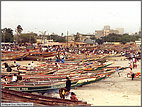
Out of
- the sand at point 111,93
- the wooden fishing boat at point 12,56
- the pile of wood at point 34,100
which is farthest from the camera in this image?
the wooden fishing boat at point 12,56

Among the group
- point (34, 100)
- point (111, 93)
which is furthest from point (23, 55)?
point (34, 100)

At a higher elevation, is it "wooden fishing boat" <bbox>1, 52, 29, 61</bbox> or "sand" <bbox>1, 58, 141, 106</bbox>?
"wooden fishing boat" <bbox>1, 52, 29, 61</bbox>

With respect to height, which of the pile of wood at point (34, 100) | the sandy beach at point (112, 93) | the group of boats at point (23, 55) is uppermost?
the group of boats at point (23, 55)

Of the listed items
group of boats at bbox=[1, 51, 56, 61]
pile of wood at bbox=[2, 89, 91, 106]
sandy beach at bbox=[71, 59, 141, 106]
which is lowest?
sandy beach at bbox=[71, 59, 141, 106]

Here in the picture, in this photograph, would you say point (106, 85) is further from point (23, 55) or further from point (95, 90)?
point (23, 55)

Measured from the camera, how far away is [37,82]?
1433 cm

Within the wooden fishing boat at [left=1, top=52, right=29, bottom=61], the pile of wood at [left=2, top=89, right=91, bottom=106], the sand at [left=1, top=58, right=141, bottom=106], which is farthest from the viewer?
the wooden fishing boat at [left=1, top=52, right=29, bottom=61]

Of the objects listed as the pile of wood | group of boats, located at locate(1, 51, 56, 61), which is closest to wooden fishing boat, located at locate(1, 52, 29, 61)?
group of boats, located at locate(1, 51, 56, 61)

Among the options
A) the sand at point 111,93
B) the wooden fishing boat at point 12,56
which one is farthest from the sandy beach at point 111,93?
the wooden fishing boat at point 12,56

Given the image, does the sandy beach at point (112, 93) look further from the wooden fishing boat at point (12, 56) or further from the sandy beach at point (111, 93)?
the wooden fishing boat at point (12, 56)

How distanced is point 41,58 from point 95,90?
70.6 feet

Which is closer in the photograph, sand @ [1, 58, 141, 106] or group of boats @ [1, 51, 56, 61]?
sand @ [1, 58, 141, 106]

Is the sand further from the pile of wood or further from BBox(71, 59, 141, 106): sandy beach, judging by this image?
the pile of wood

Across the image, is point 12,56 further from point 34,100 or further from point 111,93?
point 34,100
